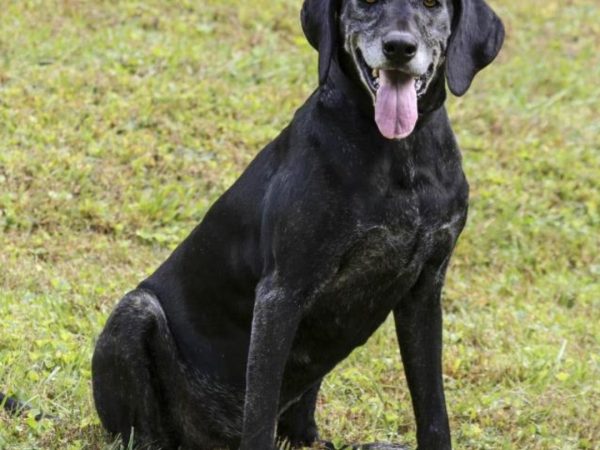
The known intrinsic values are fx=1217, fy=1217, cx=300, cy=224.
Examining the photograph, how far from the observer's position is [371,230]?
4.21 meters

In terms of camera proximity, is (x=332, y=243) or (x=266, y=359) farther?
(x=266, y=359)

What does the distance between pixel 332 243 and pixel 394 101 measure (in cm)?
53

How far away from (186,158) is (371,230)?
14.1ft

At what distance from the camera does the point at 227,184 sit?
820 centimetres

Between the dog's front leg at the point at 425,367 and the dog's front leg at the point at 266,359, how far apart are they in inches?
21.8

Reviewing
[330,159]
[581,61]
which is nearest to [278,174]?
[330,159]

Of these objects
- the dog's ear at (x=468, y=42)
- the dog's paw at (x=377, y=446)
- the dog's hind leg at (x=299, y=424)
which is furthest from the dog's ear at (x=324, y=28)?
the dog's paw at (x=377, y=446)

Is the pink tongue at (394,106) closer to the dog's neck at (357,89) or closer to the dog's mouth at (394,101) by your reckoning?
the dog's mouth at (394,101)

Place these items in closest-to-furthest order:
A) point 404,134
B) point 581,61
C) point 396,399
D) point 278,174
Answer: point 404,134
point 278,174
point 396,399
point 581,61

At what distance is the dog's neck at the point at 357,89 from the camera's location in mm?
4281

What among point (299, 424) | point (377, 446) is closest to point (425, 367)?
point (377, 446)

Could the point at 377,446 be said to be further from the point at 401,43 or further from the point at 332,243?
the point at 401,43

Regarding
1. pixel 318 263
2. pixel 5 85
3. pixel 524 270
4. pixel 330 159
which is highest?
pixel 330 159

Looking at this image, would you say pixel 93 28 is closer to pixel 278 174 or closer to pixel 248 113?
pixel 248 113
